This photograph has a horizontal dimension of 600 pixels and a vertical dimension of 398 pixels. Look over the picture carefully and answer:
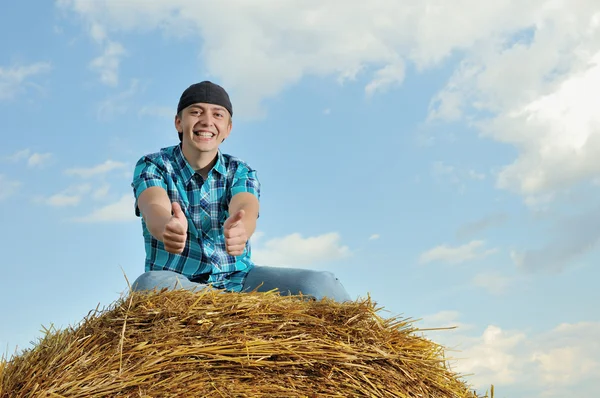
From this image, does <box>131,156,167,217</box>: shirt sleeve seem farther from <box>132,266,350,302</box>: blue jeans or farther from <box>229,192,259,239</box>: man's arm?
<box>132,266,350,302</box>: blue jeans

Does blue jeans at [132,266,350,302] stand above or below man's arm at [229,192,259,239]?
below

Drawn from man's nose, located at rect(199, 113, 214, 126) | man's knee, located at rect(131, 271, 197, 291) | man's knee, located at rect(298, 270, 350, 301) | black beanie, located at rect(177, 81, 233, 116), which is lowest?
man's knee, located at rect(131, 271, 197, 291)

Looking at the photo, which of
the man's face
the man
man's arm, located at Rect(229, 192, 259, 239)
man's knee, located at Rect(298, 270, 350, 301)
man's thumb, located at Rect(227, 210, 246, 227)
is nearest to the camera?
man's thumb, located at Rect(227, 210, 246, 227)

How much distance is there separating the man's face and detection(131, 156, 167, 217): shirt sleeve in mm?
256

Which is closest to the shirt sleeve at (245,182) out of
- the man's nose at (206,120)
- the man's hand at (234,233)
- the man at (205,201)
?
the man at (205,201)

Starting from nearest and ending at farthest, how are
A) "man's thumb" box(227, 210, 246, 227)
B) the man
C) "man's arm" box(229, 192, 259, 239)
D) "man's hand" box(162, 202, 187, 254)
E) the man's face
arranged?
"man's hand" box(162, 202, 187, 254), "man's thumb" box(227, 210, 246, 227), the man, "man's arm" box(229, 192, 259, 239), the man's face

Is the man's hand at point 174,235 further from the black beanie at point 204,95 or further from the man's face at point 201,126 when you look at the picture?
the black beanie at point 204,95

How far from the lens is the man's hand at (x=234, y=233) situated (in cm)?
349

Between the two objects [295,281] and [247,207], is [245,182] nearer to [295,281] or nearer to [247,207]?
[247,207]

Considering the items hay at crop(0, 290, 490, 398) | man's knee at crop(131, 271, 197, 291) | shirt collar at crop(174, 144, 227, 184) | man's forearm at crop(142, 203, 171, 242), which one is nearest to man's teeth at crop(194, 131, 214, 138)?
shirt collar at crop(174, 144, 227, 184)

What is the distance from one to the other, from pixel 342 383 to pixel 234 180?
6.11 feet

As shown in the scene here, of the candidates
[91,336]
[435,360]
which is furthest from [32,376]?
[435,360]

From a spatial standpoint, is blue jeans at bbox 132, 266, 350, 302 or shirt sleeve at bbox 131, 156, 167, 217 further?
shirt sleeve at bbox 131, 156, 167, 217

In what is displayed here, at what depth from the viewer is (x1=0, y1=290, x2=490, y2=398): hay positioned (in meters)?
2.56
